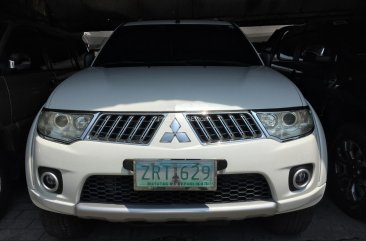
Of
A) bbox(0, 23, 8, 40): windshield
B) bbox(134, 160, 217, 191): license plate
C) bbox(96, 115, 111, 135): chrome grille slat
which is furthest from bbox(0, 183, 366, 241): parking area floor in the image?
bbox(0, 23, 8, 40): windshield

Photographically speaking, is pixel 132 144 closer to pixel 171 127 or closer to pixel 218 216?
pixel 171 127

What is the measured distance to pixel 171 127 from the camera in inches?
112

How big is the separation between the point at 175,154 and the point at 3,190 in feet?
6.14

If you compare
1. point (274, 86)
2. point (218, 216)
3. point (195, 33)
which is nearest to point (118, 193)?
point (218, 216)

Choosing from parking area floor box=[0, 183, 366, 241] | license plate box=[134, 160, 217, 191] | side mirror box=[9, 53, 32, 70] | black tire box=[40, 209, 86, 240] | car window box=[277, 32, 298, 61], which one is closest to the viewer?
license plate box=[134, 160, 217, 191]

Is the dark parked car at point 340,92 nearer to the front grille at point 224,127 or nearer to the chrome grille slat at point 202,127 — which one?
the front grille at point 224,127

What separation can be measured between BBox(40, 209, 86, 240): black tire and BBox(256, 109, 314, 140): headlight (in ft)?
5.12

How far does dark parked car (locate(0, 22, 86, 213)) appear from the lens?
4.01m

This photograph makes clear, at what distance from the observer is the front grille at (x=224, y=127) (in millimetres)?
2859

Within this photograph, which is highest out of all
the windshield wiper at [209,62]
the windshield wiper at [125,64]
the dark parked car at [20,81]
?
the windshield wiper at [209,62]

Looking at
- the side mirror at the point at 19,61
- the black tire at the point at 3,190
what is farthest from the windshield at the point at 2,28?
the black tire at the point at 3,190

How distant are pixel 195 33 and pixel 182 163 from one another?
2.26 metres

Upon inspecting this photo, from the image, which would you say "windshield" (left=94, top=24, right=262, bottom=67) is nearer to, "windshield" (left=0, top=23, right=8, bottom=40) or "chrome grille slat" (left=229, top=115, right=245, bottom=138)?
"windshield" (left=0, top=23, right=8, bottom=40)

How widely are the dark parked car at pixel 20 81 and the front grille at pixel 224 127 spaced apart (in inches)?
77.3
